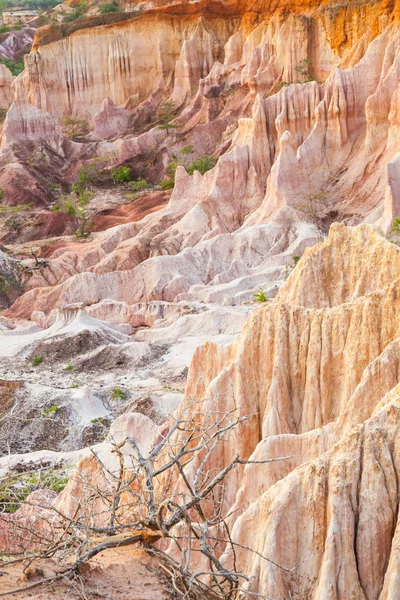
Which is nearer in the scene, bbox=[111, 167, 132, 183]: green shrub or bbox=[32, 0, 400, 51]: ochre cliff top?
bbox=[32, 0, 400, 51]: ochre cliff top

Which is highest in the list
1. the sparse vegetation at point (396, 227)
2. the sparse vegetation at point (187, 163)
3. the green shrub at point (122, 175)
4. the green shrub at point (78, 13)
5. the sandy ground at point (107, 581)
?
the sandy ground at point (107, 581)

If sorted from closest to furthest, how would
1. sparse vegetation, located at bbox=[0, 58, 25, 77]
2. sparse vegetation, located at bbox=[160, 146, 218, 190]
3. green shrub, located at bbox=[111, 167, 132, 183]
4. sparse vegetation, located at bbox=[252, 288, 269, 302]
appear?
sparse vegetation, located at bbox=[252, 288, 269, 302], sparse vegetation, located at bbox=[160, 146, 218, 190], green shrub, located at bbox=[111, 167, 132, 183], sparse vegetation, located at bbox=[0, 58, 25, 77]

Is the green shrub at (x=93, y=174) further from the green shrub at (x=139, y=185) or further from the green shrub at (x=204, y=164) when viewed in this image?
the green shrub at (x=204, y=164)

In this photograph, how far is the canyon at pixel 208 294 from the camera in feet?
30.0

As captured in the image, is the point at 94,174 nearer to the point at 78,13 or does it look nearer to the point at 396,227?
the point at 396,227

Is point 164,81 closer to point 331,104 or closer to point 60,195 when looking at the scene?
point 60,195

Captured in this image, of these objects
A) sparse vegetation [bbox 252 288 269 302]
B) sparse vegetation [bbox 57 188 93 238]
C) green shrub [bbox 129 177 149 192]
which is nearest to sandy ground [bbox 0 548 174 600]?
sparse vegetation [bbox 252 288 269 302]

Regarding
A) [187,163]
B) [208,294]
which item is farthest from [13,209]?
[208,294]

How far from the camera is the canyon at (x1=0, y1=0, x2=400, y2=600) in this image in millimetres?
9156

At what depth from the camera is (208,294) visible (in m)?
31.0

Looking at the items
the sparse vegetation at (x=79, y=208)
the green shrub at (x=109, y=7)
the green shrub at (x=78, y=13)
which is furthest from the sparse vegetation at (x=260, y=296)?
the green shrub at (x=78, y=13)

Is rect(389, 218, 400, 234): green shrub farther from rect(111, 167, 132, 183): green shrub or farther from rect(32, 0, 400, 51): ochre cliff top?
rect(111, 167, 132, 183): green shrub

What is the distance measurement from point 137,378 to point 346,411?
15002 mm

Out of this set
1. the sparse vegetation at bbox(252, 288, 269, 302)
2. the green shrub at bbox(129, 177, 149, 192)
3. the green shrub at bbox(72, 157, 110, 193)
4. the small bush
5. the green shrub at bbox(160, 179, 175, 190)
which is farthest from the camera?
the green shrub at bbox(72, 157, 110, 193)
